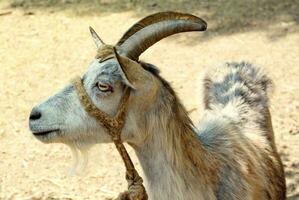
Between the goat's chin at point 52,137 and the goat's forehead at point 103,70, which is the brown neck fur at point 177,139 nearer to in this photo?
the goat's forehead at point 103,70

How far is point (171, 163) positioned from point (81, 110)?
0.55 meters

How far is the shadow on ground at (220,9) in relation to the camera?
27.5 ft

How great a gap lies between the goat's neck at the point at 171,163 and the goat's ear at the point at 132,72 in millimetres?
269

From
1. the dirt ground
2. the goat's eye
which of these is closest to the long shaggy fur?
the goat's eye

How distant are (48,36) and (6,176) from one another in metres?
3.34

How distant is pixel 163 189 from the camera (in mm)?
3775

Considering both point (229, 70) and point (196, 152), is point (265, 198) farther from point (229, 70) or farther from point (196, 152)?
point (229, 70)

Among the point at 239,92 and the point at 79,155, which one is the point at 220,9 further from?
the point at 79,155

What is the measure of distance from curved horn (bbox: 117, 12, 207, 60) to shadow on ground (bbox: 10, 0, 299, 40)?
4.51 meters

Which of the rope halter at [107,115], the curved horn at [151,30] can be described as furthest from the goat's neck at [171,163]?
the curved horn at [151,30]

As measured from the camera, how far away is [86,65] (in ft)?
26.5

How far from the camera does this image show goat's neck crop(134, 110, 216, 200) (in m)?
3.76

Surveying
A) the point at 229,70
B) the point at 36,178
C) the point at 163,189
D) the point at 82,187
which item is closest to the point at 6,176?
the point at 36,178

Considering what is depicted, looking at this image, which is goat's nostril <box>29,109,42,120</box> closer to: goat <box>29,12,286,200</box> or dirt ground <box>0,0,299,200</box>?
goat <box>29,12,286,200</box>
